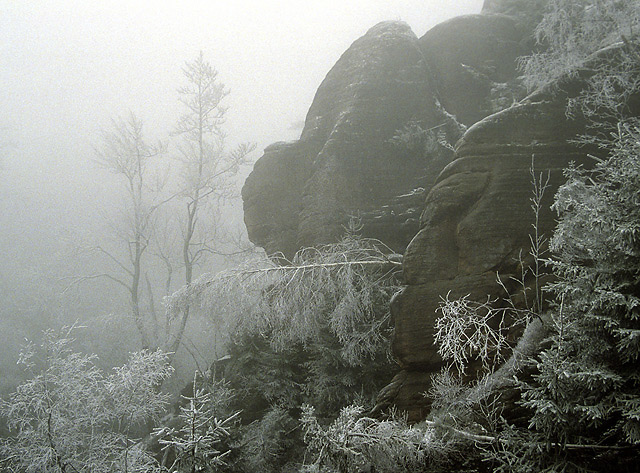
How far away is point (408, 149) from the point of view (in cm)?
1080

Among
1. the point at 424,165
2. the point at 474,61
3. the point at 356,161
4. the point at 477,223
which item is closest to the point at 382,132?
the point at 356,161

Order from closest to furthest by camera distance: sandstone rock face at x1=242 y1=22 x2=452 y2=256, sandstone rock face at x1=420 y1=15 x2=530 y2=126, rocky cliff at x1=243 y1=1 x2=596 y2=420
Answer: rocky cliff at x1=243 y1=1 x2=596 y2=420, sandstone rock face at x1=242 y1=22 x2=452 y2=256, sandstone rock face at x1=420 y1=15 x2=530 y2=126

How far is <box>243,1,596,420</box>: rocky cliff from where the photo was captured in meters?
6.82

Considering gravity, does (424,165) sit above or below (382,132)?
below

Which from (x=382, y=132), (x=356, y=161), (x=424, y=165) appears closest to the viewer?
(x=424, y=165)

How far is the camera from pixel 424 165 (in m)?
10.6

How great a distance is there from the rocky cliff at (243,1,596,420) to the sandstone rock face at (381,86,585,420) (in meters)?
0.02

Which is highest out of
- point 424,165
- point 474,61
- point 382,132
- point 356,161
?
point 474,61

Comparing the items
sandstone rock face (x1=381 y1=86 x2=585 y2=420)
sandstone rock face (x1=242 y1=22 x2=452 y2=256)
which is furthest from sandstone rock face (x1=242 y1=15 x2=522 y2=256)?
sandstone rock face (x1=381 y1=86 x2=585 y2=420)

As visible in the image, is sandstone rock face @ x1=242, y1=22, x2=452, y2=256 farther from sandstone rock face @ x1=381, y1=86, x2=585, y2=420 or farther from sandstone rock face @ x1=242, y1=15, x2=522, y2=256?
sandstone rock face @ x1=381, y1=86, x2=585, y2=420

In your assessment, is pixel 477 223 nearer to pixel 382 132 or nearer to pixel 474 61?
pixel 382 132

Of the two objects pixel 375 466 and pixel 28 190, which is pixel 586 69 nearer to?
pixel 375 466

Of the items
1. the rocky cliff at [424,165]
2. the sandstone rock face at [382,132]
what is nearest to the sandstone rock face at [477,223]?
the rocky cliff at [424,165]

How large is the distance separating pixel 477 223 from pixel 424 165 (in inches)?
162
